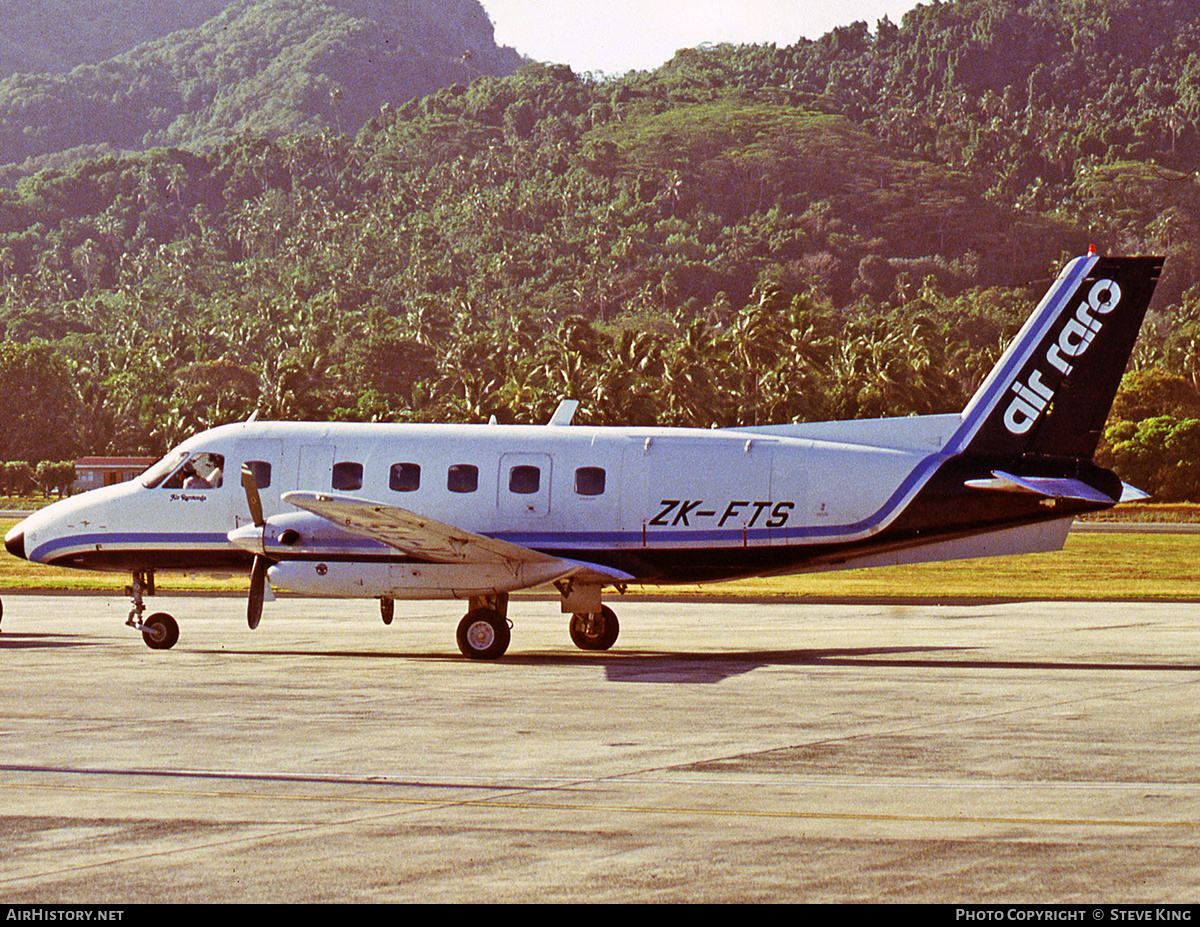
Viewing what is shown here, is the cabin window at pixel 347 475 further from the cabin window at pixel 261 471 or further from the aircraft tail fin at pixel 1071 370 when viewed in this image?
the aircraft tail fin at pixel 1071 370

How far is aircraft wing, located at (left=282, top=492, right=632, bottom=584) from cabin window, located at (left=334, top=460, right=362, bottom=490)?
1.77 meters

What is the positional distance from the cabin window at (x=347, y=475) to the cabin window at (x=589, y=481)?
3438 mm

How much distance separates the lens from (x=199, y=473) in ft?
91.7

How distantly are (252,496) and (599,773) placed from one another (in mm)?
12085

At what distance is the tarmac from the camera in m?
10.9

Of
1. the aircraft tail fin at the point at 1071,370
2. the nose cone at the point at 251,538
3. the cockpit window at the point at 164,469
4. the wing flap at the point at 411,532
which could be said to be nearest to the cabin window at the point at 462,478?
the wing flap at the point at 411,532

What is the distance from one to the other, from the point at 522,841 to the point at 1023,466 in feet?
53.0

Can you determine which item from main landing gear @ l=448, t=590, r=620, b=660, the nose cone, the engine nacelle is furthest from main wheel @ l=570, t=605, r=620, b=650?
the nose cone

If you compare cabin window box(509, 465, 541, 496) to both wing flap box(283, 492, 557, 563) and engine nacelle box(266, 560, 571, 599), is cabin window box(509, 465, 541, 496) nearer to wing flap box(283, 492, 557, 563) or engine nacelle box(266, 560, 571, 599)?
wing flap box(283, 492, 557, 563)

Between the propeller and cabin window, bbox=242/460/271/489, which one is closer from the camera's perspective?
the propeller

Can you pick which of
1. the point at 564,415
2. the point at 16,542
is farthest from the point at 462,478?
the point at 16,542

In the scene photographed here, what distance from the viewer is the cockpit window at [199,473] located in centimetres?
2781

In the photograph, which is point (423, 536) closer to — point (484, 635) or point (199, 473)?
point (484, 635)
